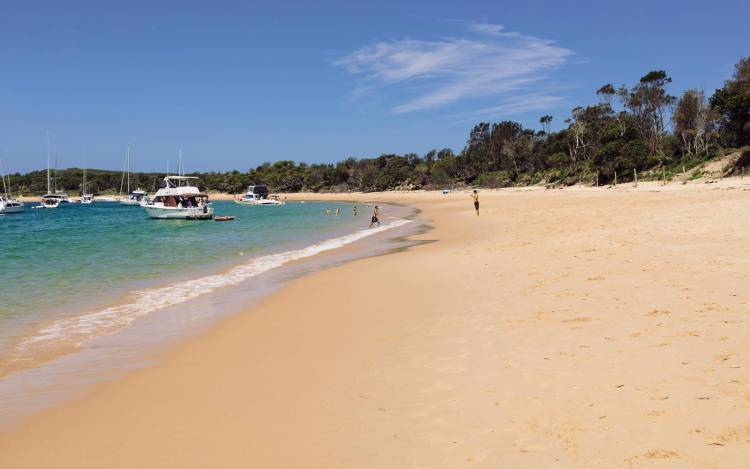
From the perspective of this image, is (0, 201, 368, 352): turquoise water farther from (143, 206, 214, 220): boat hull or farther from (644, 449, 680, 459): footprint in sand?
(143, 206, 214, 220): boat hull

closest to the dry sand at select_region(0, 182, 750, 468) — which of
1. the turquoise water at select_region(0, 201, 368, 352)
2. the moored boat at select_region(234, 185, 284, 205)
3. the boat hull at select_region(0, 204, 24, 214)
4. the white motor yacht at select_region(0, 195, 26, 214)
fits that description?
the turquoise water at select_region(0, 201, 368, 352)

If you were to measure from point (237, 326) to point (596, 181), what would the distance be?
6519 cm

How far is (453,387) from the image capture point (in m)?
5.66

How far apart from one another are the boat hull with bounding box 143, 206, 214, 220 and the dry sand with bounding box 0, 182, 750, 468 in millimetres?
46380

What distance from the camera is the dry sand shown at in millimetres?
4273

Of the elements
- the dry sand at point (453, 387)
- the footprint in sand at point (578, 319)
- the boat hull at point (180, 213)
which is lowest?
the dry sand at point (453, 387)

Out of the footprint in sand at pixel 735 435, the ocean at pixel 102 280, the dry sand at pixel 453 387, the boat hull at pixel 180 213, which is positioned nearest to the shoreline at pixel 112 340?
the ocean at pixel 102 280

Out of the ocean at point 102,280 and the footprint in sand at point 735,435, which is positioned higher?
the footprint in sand at point 735,435

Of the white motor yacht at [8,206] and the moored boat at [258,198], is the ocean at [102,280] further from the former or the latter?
the white motor yacht at [8,206]

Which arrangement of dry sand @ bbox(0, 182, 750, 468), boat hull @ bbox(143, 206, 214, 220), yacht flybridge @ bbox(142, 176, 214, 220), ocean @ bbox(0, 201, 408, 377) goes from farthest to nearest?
yacht flybridge @ bbox(142, 176, 214, 220), boat hull @ bbox(143, 206, 214, 220), ocean @ bbox(0, 201, 408, 377), dry sand @ bbox(0, 182, 750, 468)

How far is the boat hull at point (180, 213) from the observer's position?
2146 inches

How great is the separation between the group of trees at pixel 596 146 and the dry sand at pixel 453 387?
184 ft

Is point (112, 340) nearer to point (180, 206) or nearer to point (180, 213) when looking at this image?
point (180, 213)

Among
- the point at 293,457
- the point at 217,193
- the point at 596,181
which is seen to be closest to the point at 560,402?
the point at 293,457
